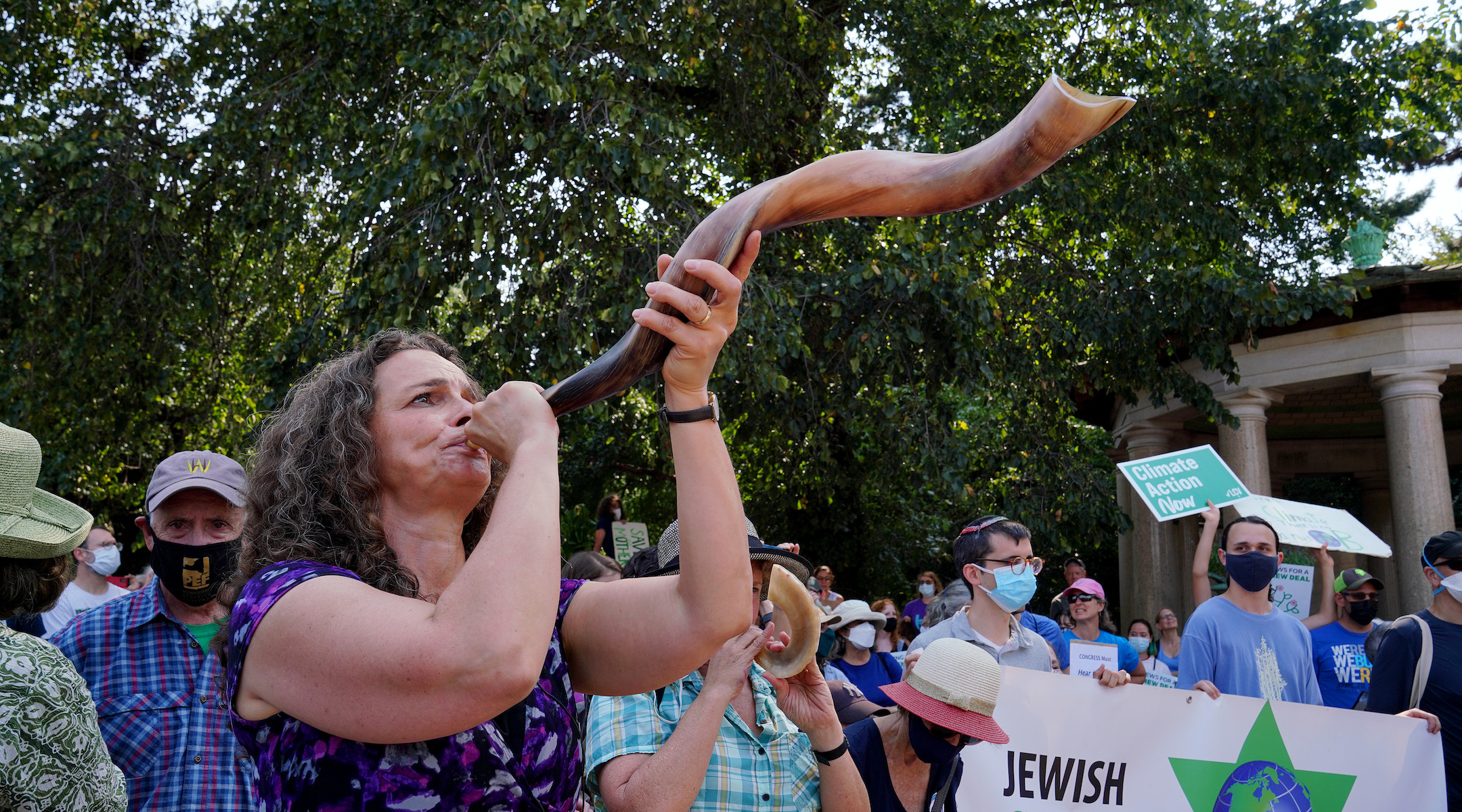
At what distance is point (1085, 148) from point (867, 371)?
3.04m

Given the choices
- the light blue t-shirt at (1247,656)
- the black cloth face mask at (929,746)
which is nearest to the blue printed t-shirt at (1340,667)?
the light blue t-shirt at (1247,656)

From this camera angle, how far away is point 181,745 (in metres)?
2.62

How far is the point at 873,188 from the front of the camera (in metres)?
1.53

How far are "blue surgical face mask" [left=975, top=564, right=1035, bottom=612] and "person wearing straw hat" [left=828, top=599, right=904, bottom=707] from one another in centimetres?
102

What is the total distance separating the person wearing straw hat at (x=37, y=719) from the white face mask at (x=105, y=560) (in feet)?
16.9

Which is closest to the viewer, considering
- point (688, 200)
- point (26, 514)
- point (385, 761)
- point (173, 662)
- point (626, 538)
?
point (385, 761)

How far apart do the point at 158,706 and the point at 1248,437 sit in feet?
41.3

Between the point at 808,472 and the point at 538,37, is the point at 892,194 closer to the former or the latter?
the point at 538,37

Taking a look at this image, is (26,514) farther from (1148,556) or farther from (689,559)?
(1148,556)

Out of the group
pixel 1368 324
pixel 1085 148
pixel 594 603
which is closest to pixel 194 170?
pixel 1085 148

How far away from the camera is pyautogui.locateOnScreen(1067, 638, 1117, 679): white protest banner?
4980 millimetres

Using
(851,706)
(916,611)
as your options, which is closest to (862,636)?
(851,706)

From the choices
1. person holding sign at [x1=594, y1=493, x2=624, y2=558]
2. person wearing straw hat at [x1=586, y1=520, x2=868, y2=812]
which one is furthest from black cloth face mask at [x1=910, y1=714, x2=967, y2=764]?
person holding sign at [x1=594, y1=493, x2=624, y2=558]

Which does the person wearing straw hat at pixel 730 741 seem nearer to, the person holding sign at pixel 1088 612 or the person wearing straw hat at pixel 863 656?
the person wearing straw hat at pixel 863 656
